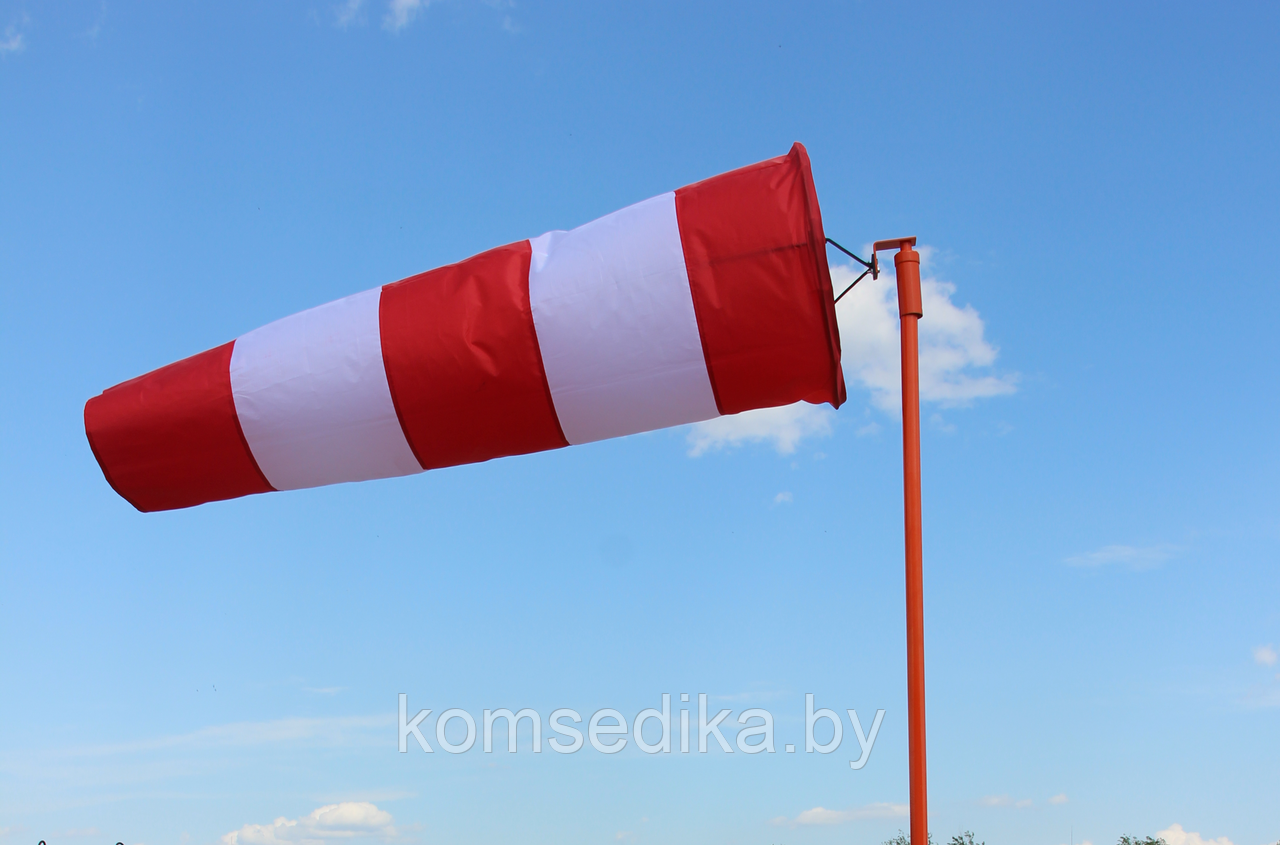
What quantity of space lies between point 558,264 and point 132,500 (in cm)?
367

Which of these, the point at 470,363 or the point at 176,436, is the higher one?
the point at 470,363

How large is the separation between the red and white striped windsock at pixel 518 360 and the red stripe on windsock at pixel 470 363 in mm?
13

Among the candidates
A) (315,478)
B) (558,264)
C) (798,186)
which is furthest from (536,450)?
(798,186)

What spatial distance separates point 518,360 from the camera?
6.90 meters

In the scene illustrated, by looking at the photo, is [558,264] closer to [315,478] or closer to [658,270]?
[658,270]

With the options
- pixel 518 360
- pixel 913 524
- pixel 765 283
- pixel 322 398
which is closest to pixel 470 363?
pixel 518 360

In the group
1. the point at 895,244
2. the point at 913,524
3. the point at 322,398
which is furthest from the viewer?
the point at 322,398

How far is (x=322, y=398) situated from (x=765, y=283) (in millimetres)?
3114

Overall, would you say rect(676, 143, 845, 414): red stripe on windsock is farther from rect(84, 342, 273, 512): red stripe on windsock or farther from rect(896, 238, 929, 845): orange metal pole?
rect(84, 342, 273, 512): red stripe on windsock

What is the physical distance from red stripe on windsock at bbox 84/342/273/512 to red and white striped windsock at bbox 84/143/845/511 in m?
0.01

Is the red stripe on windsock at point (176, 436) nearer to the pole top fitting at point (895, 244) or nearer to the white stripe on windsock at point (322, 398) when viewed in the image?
the white stripe on windsock at point (322, 398)

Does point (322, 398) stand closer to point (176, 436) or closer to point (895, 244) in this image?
point (176, 436)

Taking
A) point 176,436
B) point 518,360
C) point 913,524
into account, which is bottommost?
point 913,524

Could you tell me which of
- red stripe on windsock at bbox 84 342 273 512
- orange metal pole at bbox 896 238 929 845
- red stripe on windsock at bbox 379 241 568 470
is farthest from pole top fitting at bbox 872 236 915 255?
red stripe on windsock at bbox 84 342 273 512
